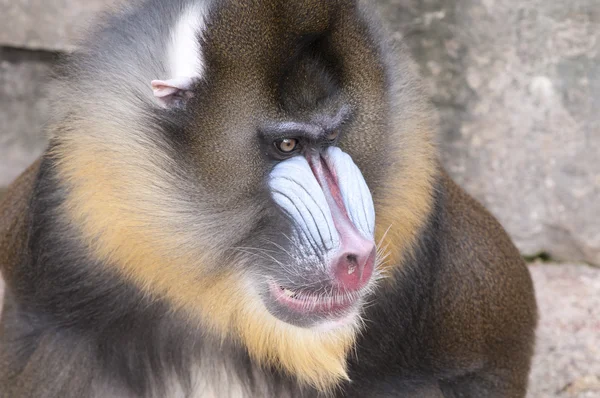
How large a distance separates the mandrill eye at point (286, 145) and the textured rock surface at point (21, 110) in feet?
9.72

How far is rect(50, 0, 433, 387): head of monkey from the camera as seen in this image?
247 centimetres

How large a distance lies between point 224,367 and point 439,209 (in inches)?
33.0

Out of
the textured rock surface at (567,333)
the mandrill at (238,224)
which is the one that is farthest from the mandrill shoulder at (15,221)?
the textured rock surface at (567,333)

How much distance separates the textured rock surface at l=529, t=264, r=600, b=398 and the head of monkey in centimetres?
161

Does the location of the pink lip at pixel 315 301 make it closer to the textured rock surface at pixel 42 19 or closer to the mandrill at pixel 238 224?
the mandrill at pixel 238 224

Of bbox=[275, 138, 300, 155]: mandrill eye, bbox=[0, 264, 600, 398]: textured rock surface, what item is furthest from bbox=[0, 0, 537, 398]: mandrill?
bbox=[0, 264, 600, 398]: textured rock surface

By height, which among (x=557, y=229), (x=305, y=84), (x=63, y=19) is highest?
(x=63, y=19)

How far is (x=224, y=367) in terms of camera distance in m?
3.03

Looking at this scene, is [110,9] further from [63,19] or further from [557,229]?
[557,229]

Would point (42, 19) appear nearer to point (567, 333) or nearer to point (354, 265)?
point (567, 333)

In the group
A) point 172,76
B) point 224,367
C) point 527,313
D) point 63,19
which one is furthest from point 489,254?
point 63,19

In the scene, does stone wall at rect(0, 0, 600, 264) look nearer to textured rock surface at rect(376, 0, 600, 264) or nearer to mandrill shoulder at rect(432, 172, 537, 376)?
textured rock surface at rect(376, 0, 600, 264)

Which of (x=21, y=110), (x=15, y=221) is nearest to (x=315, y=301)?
(x=15, y=221)

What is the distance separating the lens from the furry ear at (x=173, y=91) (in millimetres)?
2472
